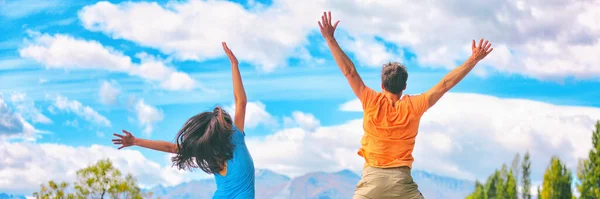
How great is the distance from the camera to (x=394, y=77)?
23.4 feet

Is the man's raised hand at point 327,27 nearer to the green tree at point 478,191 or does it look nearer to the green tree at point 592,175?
the green tree at point 592,175

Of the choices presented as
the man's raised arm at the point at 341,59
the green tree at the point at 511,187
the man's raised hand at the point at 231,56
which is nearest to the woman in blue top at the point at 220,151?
the man's raised hand at the point at 231,56

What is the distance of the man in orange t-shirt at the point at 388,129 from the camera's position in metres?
7.06

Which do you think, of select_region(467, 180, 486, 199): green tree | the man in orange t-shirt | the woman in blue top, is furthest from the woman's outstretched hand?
select_region(467, 180, 486, 199): green tree

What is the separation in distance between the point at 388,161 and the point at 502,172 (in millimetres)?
43255

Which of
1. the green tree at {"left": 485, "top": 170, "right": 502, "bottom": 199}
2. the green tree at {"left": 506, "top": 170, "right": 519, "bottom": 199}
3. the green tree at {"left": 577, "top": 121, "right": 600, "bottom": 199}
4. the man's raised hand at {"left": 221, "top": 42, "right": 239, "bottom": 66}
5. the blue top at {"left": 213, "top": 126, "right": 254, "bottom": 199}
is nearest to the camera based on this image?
the blue top at {"left": 213, "top": 126, "right": 254, "bottom": 199}

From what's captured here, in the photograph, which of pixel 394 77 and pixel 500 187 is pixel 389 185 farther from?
pixel 500 187

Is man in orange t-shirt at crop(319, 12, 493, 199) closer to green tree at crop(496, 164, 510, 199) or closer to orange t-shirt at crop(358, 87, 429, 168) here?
orange t-shirt at crop(358, 87, 429, 168)

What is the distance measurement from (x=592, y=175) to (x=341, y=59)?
27952mm

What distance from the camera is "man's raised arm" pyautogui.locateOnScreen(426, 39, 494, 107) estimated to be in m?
7.27

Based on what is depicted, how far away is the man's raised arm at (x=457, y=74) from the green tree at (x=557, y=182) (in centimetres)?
3181

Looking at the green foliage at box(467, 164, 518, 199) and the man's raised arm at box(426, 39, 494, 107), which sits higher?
the green foliage at box(467, 164, 518, 199)

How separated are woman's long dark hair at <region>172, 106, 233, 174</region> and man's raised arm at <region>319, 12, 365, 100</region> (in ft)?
4.93

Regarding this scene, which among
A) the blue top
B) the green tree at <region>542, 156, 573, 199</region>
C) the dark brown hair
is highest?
the green tree at <region>542, 156, 573, 199</region>
